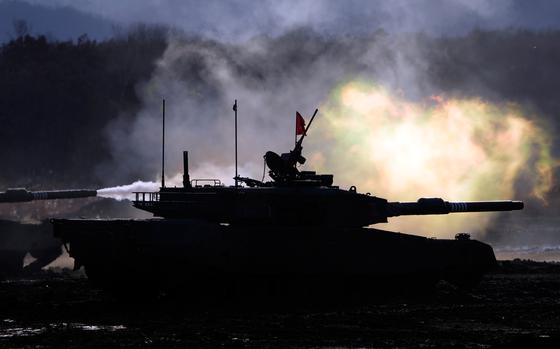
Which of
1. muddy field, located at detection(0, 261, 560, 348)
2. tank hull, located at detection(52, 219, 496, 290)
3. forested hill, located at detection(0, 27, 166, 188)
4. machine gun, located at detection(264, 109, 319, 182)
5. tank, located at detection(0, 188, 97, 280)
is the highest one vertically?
forested hill, located at detection(0, 27, 166, 188)

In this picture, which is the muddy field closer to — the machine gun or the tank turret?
the tank turret

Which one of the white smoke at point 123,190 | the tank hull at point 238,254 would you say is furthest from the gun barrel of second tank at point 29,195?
the tank hull at point 238,254

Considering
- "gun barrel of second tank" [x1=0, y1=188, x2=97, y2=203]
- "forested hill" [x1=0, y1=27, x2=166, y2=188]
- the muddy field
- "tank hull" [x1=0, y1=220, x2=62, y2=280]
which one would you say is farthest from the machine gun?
"forested hill" [x1=0, y1=27, x2=166, y2=188]

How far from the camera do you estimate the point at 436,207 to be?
35.7m

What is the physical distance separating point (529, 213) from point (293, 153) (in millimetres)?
55698

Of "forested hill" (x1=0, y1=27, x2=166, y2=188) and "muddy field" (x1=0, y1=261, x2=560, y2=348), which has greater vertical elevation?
"forested hill" (x1=0, y1=27, x2=166, y2=188)

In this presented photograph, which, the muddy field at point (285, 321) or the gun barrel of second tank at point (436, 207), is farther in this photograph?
the gun barrel of second tank at point (436, 207)

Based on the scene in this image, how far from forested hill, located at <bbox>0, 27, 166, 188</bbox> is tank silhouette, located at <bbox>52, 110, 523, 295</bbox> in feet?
169

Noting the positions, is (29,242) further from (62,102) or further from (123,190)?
(62,102)

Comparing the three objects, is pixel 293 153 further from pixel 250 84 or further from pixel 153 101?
pixel 153 101

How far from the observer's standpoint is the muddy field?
2167 centimetres

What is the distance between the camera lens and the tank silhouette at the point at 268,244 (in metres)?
28.0

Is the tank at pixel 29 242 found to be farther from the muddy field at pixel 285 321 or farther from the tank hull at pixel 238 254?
the tank hull at pixel 238 254

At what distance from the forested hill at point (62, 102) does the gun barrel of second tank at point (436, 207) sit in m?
48.8
